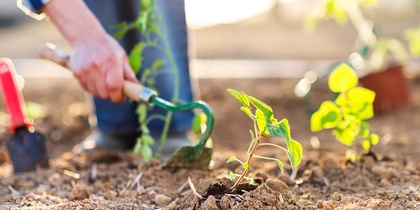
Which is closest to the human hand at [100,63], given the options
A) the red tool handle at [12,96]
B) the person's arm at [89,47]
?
the person's arm at [89,47]

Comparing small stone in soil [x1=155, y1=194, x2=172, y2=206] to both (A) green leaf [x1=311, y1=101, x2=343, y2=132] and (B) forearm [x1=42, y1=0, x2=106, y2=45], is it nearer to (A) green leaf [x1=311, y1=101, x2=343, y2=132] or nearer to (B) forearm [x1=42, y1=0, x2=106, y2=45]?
(A) green leaf [x1=311, y1=101, x2=343, y2=132]

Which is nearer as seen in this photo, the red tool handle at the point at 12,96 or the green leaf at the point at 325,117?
the green leaf at the point at 325,117

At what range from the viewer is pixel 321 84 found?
3.16 metres

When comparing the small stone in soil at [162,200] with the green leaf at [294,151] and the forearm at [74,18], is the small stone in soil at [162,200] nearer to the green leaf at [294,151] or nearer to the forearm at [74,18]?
the green leaf at [294,151]

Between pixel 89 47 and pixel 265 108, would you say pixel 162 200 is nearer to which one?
pixel 265 108

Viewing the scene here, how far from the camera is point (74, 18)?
5.67ft

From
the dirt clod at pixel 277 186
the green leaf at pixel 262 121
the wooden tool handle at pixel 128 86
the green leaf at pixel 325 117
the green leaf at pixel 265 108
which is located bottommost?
the dirt clod at pixel 277 186

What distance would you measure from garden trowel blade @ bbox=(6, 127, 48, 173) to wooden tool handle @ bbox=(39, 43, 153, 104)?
0.27 metres

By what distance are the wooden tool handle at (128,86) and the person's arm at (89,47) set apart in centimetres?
3

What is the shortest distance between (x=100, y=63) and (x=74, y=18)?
0.16m

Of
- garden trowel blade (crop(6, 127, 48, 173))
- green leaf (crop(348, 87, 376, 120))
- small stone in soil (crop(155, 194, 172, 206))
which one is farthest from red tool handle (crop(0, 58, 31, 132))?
green leaf (crop(348, 87, 376, 120))

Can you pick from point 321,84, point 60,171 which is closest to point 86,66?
point 60,171

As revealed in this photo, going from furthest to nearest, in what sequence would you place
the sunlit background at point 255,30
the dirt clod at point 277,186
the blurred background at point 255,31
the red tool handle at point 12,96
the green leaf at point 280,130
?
1. the sunlit background at point 255,30
2. the blurred background at point 255,31
3. the red tool handle at point 12,96
4. the dirt clod at point 277,186
5. the green leaf at point 280,130

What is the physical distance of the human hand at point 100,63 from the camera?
67.6 inches
